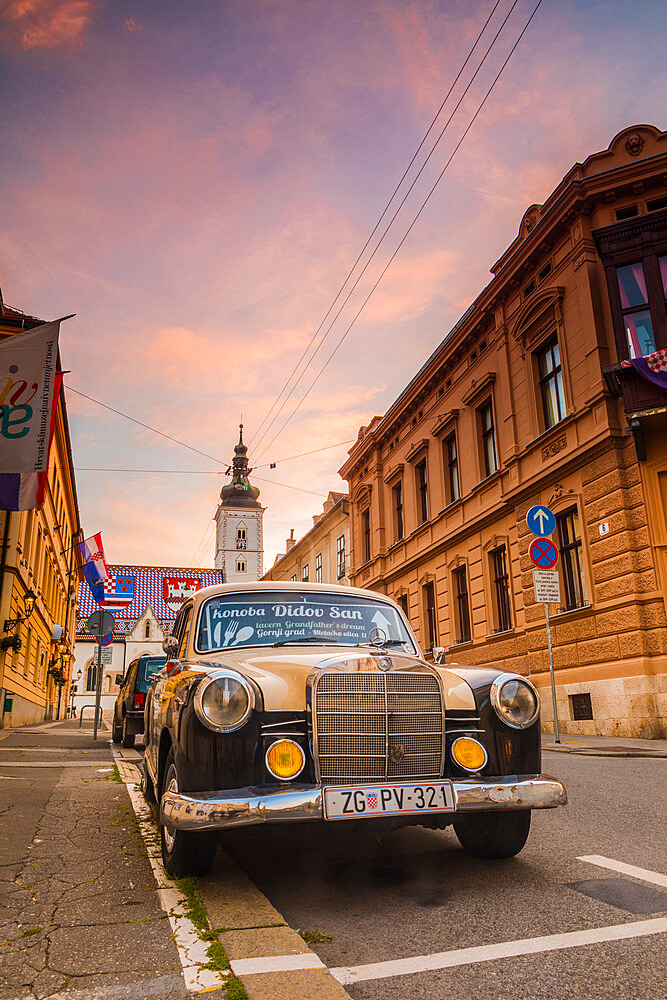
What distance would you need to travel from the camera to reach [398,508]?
2678cm

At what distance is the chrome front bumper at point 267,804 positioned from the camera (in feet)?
10.3

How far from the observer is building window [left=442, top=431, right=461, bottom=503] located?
859 inches

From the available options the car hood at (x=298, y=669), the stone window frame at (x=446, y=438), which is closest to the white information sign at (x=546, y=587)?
the car hood at (x=298, y=669)

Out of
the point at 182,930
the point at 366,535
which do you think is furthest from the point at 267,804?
the point at 366,535

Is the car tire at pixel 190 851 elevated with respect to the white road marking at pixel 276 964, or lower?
elevated

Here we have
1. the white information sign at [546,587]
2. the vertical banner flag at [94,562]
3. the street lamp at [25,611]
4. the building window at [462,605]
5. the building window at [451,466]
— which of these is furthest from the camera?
the vertical banner flag at [94,562]

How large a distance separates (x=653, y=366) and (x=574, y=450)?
95.0 inches

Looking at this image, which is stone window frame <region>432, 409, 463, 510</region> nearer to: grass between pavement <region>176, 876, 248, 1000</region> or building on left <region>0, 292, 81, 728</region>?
building on left <region>0, 292, 81, 728</region>

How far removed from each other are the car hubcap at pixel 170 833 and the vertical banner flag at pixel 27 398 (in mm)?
7840

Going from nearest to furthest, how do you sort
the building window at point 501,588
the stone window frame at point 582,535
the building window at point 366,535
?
the stone window frame at point 582,535, the building window at point 501,588, the building window at point 366,535

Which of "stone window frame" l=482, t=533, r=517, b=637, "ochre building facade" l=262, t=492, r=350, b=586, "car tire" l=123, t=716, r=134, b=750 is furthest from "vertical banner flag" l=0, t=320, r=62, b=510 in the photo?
"ochre building facade" l=262, t=492, r=350, b=586

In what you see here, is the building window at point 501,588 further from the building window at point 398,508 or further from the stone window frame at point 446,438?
the building window at point 398,508

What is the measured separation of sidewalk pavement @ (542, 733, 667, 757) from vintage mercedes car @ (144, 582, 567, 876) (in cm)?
672

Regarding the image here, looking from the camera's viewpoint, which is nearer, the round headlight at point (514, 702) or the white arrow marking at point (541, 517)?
the round headlight at point (514, 702)
